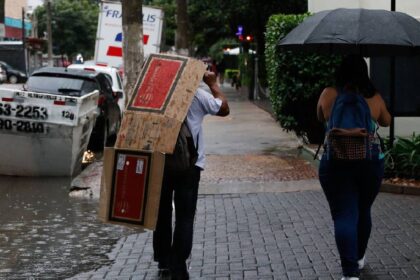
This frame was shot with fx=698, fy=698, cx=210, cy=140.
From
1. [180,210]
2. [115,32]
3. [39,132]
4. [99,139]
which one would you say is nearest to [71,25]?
[115,32]

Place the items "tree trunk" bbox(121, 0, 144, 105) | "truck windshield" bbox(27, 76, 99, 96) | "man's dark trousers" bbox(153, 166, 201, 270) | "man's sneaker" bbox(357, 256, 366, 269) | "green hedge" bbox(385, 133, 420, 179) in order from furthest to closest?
"truck windshield" bbox(27, 76, 99, 96)
"tree trunk" bbox(121, 0, 144, 105)
"green hedge" bbox(385, 133, 420, 179)
"man's sneaker" bbox(357, 256, 366, 269)
"man's dark trousers" bbox(153, 166, 201, 270)

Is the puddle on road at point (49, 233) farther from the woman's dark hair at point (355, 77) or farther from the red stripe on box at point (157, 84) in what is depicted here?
the woman's dark hair at point (355, 77)

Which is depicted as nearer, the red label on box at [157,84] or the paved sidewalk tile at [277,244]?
the red label on box at [157,84]

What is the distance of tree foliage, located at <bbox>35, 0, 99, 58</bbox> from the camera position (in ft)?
228

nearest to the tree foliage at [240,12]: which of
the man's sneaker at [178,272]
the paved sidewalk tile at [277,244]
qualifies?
the paved sidewalk tile at [277,244]

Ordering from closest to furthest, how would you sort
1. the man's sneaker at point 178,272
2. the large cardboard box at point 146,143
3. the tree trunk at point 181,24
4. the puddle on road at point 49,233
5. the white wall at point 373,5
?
the large cardboard box at point 146,143 < the man's sneaker at point 178,272 < the puddle on road at point 49,233 < the white wall at point 373,5 < the tree trunk at point 181,24

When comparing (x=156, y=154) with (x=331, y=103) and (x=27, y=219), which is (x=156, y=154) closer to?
(x=331, y=103)

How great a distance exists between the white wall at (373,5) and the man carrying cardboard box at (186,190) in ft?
26.7

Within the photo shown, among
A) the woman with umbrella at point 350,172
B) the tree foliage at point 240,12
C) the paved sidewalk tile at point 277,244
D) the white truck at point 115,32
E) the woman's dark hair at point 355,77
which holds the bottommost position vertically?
the paved sidewalk tile at point 277,244

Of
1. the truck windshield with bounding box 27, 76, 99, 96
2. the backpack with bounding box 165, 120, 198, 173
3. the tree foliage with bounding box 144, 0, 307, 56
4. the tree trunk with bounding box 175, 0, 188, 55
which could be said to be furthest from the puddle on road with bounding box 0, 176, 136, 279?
the tree foliage with bounding box 144, 0, 307, 56

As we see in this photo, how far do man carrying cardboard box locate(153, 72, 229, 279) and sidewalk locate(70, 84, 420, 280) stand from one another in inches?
16.1

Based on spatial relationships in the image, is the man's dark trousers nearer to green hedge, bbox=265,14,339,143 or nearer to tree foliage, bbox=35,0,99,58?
green hedge, bbox=265,14,339,143

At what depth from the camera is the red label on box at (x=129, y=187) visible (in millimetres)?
4926

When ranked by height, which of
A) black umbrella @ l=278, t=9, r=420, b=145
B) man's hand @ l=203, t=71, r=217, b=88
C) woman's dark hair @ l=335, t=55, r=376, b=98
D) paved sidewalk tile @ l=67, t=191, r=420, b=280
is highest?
black umbrella @ l=278, t=9, r=420, b=145
